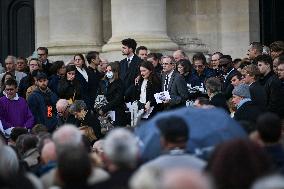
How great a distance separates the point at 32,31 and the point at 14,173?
15.8 m

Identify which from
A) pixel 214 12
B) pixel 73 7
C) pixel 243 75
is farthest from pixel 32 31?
Answer: pixel 243 75

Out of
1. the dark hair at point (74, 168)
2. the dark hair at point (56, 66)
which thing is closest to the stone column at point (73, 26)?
the dark hair at point (56, 66)

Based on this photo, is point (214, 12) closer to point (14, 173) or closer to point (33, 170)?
point (33, 170)

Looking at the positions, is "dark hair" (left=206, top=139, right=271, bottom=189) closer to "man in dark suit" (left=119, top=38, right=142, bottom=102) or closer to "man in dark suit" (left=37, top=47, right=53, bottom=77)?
"man in dark suit" (left=119, top=38, right=142, bottom=102)

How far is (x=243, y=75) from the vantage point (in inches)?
606

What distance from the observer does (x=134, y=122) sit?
1633 centimetres

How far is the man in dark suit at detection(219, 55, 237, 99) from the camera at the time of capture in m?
15.7

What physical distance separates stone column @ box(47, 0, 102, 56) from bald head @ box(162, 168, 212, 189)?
14.6 metres

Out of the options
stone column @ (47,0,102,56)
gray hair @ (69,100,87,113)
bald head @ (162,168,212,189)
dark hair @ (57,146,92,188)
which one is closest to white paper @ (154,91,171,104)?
gray hair @ (69,100,87,113)

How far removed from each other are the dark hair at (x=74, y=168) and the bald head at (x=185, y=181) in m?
1.63

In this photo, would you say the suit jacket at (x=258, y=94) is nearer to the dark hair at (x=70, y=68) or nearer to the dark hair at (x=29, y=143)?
the dark hair at (x=29, y=143)

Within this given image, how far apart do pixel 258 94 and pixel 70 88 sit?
4.08 meters

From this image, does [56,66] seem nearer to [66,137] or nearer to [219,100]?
[219,100]

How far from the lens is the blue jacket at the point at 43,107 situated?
1652 centimetres
